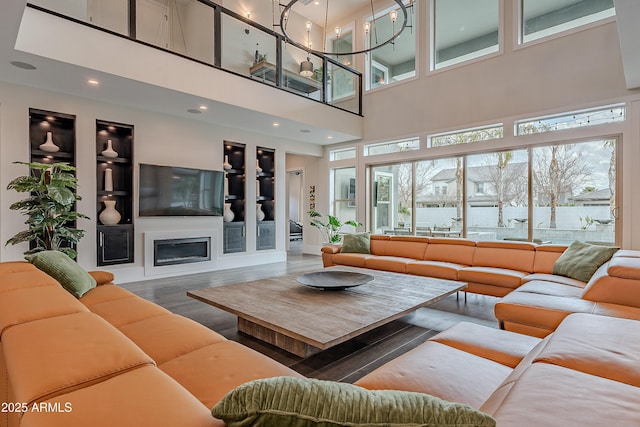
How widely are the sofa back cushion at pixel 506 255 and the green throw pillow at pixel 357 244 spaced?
1.77 meters

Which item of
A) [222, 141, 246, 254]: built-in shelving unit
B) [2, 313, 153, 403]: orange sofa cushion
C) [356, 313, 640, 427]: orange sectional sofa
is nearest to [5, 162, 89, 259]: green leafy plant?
[222, 141, 246, 254]: built-in shelving unit

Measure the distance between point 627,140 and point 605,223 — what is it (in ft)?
4.07

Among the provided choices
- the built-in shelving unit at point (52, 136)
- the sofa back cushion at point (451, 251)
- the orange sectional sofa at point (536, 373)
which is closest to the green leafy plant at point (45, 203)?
the built-in shelving unit at point (52, 136)

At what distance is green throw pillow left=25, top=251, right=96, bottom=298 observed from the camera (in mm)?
2375

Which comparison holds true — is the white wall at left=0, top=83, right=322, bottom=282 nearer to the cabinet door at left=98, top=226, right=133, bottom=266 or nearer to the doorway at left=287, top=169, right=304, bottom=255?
the cabinet door at left=98, top=226, right=133, bottom=266

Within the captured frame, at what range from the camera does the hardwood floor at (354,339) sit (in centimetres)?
241

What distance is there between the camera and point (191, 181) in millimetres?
6133

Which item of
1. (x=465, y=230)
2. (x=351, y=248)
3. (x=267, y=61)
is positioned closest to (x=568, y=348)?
(x=351, y=248)

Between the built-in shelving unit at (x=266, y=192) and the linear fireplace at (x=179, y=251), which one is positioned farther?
the built-in shelving unit at (x=266, y=192)

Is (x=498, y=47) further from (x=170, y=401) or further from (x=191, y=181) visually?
(x=170, y=401)

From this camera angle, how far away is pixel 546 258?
396 cm

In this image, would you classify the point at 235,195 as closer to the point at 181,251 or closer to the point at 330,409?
the point at 181,251

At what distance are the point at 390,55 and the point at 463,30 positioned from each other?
1603mm

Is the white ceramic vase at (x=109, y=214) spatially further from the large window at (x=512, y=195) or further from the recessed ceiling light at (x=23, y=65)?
the large window at (x=512, y=195)
